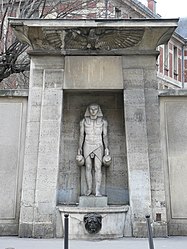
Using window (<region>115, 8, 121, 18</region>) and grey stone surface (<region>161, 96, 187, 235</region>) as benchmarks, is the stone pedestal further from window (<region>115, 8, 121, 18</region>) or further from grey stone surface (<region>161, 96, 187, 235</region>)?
window (<region>115, 8, 121, 18</region>)

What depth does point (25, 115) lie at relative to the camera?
403 inches

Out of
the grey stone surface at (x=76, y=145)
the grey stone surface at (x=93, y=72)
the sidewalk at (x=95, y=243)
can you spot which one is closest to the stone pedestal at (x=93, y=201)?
the grey stone surface at (x=76, y=145)

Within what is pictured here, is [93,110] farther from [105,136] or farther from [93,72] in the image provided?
[93,72]

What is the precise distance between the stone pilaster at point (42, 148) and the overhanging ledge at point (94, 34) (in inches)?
15.8

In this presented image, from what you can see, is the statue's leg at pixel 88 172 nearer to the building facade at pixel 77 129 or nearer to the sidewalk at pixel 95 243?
the building facade at pixel 77 129

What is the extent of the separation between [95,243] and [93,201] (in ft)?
4.32

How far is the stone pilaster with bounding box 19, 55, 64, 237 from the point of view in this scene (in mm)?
9234

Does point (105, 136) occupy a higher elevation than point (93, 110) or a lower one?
lower

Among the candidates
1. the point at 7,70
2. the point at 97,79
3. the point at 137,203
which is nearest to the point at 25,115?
the point at 97,79

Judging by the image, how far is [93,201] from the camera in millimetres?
9656

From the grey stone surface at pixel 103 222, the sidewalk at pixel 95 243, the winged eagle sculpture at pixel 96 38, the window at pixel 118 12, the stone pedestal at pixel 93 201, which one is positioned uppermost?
the window at pixel 118 12

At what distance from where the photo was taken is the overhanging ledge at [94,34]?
31.1 ft

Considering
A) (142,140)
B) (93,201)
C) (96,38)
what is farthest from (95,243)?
(96,38)

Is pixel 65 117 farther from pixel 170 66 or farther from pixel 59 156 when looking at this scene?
pixel 170 66
